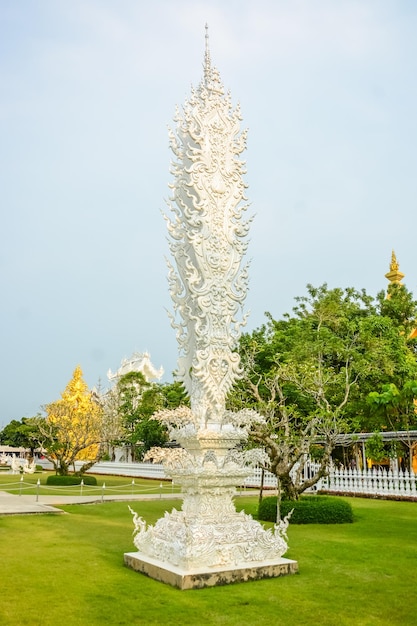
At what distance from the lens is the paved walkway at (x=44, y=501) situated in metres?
14.4

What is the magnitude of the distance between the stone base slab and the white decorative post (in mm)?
12

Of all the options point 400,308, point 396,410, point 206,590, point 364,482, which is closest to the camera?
point 206,590

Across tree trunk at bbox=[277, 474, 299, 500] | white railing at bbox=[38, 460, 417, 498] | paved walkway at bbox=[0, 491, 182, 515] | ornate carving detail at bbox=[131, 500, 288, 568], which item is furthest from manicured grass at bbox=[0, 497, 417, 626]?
white railing at bbox=[38, 460, 417, 498]

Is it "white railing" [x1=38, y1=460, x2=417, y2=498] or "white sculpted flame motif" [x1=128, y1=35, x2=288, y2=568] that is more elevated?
"white sculpted flame motif" [x1=128, y1=35, x2=288, y2=568]

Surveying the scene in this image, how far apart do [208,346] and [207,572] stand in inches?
113

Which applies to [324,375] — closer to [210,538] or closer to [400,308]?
[210,538]

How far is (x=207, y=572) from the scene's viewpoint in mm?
6531

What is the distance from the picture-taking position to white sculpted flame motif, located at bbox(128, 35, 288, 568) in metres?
7.12

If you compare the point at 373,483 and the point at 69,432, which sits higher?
the point at 69,432

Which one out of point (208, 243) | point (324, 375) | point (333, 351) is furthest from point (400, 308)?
point (208, 243)

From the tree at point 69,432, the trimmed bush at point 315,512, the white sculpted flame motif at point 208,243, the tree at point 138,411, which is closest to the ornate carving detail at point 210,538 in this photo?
the white sculpted flame motif at point 208,243

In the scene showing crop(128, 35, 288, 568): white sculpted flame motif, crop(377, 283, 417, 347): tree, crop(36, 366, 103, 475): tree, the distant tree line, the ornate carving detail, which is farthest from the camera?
crop(377, 283, 417, 347): tree

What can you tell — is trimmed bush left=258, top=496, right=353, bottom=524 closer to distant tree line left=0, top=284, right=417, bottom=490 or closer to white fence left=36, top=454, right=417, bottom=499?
distant tree line left=0, top=284, right=417, bottom=490

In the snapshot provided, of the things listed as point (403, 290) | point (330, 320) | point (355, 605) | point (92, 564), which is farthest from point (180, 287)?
point (403, 290)
